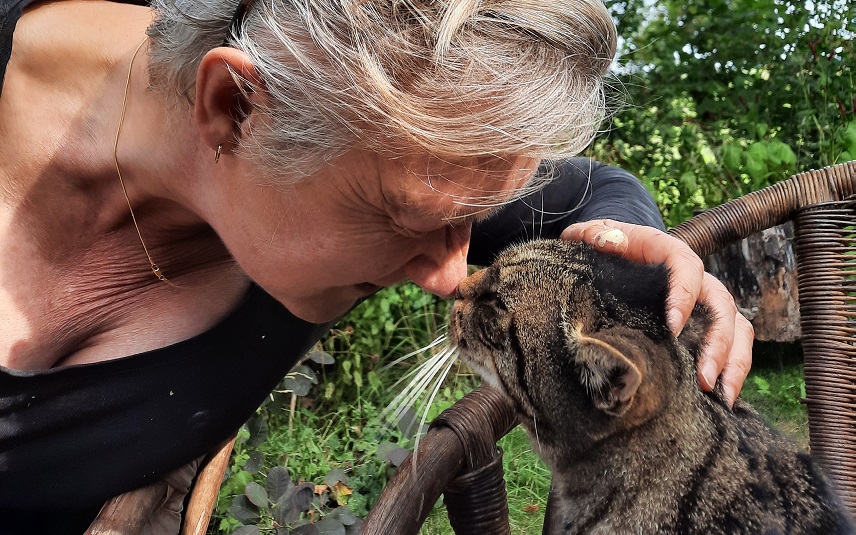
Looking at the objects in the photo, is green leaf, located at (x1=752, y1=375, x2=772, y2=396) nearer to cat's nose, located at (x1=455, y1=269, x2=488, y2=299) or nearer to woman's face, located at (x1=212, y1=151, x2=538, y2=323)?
cat's nose, located at (x1=455, y1=269, x2=488, y2=299)

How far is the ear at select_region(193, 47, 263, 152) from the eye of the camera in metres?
1.07

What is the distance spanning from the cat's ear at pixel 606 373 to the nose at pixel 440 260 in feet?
0.80

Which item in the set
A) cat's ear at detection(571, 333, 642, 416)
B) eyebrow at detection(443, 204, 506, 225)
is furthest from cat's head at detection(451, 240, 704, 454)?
eyebrow at detection(443, 204, 506, 225)

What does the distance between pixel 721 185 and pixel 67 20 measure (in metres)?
2.98

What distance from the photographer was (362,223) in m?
1.19

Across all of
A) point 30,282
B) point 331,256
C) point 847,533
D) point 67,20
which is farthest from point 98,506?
point 847,533

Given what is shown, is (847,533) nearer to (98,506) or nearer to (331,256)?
(331,256)

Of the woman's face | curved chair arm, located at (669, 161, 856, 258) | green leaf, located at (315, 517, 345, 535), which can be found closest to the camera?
the woman's face

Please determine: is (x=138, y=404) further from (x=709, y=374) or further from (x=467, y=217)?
(x=709, y=374)

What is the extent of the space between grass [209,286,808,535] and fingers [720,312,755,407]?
0.80 metres

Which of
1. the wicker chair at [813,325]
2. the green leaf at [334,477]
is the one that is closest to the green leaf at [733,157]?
the wicker chair at [813,325]

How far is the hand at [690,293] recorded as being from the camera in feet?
4.45

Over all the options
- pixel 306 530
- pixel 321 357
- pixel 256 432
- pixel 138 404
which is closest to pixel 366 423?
pixel 321 357

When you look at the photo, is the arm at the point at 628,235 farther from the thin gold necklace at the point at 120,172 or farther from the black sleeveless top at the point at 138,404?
the thin gold necklace at the point at 120,172
